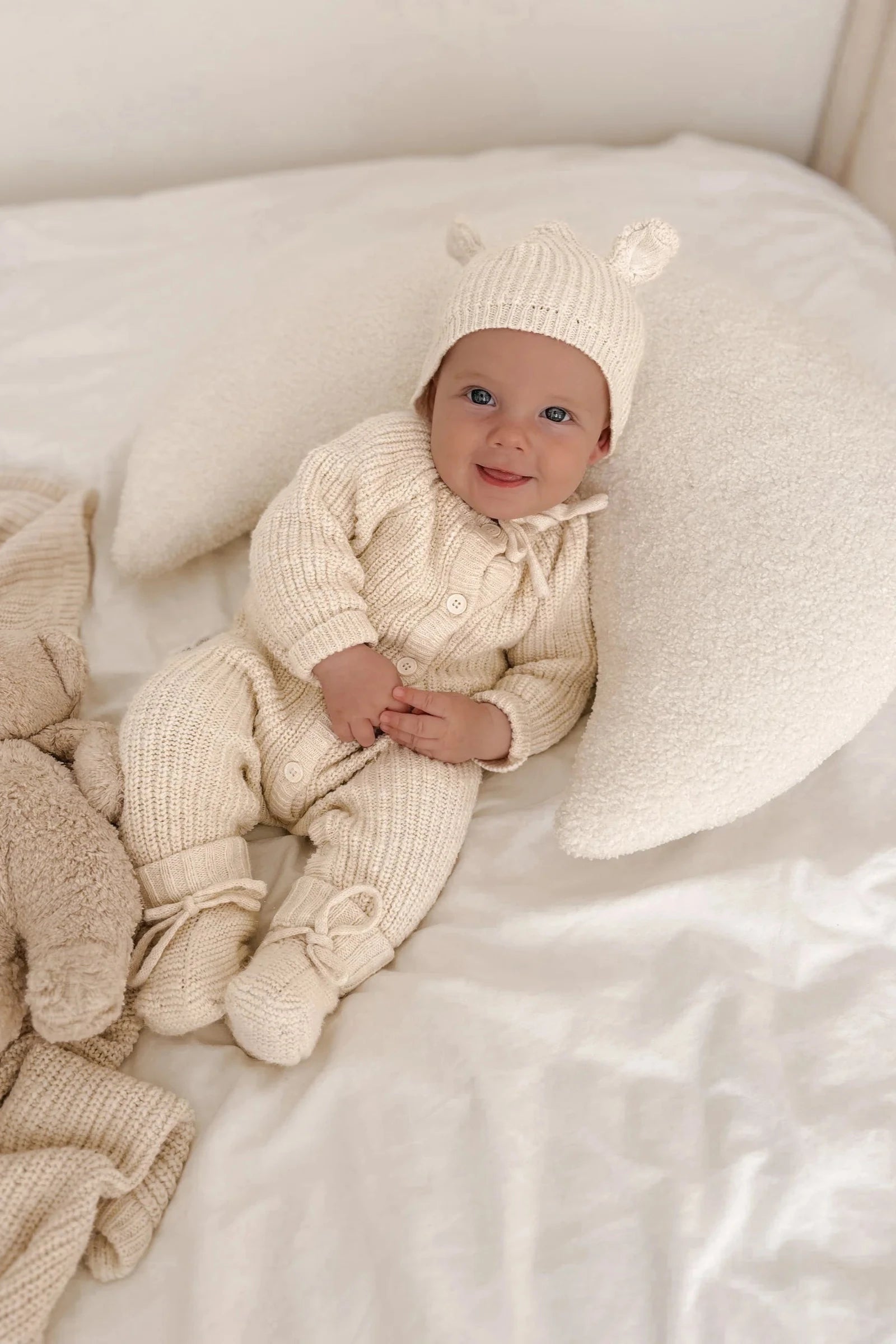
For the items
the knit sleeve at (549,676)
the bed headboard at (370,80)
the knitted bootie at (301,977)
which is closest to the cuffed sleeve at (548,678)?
the knit sleeve at (549,676)

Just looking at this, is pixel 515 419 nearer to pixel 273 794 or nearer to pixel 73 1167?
pixel 273 794

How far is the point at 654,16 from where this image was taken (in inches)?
63.4

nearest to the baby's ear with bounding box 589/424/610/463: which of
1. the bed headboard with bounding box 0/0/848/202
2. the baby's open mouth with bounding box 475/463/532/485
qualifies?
the baby's open mouth with bounding box 475/463/532/485

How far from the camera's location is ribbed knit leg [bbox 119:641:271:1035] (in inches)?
33.6

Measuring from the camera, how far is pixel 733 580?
3.02 feet

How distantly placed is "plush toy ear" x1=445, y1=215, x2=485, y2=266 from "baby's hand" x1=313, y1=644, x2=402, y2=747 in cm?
45

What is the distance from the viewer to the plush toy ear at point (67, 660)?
102cm

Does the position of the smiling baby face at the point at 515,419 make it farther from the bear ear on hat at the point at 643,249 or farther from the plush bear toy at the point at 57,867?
the plush bear toy at the point at 57,867

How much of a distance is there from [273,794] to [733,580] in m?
0.48

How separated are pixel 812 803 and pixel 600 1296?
442 mm

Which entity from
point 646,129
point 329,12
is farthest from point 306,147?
point 646,129

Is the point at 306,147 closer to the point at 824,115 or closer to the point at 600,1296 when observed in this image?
the point at 824,115

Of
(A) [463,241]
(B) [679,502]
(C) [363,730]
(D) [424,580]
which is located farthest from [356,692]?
(A) [463,241]

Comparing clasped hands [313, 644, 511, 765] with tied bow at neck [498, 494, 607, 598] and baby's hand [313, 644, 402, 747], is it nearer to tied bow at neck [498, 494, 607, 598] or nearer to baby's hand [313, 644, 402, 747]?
baby's hand [313, 644, 402, 747]
